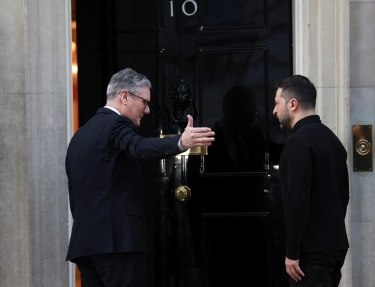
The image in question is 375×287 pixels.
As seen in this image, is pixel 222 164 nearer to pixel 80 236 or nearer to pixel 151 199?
pixel 151 199

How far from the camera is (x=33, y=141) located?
582cm

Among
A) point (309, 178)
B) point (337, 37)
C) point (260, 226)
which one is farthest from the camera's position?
point (260, 226)

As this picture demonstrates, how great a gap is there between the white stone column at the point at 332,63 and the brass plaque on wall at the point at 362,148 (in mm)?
56

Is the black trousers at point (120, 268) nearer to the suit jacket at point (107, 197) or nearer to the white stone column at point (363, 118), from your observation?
the suit jacket at point (107, 197)

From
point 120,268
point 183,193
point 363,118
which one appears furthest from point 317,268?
point 183,193

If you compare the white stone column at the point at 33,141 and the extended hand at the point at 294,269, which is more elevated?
the white stone column at the point at 33,141

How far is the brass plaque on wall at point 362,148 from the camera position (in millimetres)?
5844

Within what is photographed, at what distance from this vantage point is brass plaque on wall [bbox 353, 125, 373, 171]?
5.84 m

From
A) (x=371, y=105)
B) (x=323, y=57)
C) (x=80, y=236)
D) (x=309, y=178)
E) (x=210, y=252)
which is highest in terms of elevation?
(x=323, y=57)

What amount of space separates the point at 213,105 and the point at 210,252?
1213 mm

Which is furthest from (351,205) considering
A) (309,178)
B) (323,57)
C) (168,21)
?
(168,21)

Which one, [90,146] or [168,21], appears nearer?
[90,146]

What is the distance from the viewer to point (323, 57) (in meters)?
5.81

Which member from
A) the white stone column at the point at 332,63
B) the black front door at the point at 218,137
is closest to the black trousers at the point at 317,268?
the white stone column at the point at 332,63
